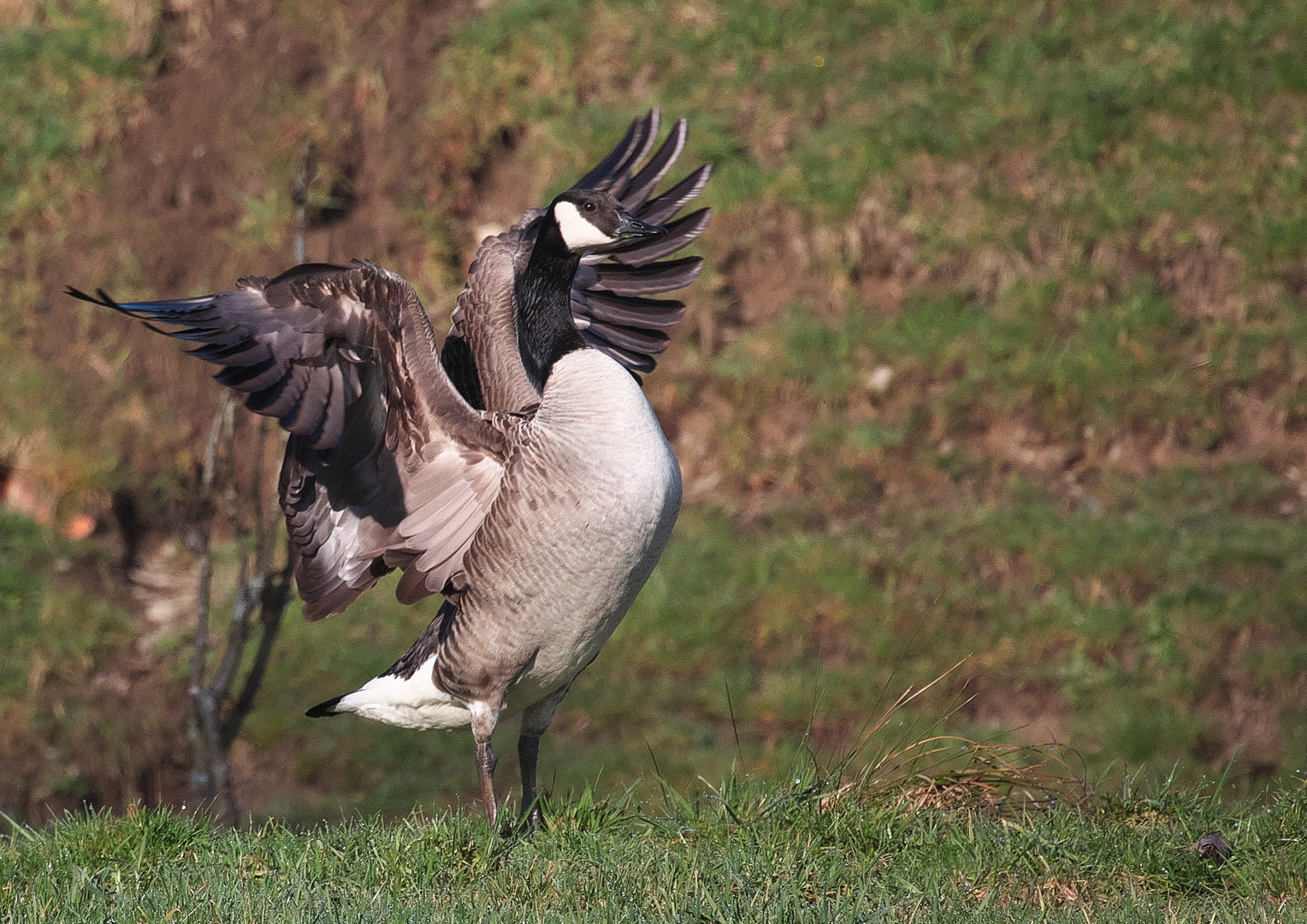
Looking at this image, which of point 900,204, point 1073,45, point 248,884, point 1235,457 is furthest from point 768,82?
point 248,884

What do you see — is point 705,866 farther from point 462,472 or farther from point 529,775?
point 462,472

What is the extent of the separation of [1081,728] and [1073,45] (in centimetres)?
592

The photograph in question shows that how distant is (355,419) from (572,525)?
91 cm

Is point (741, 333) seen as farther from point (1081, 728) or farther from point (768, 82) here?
point (1081, 728)

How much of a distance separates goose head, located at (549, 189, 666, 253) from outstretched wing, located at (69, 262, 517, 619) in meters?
0.71

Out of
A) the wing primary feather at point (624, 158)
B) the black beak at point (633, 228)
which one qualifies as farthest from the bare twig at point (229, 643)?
the black beak at point (633, 228)

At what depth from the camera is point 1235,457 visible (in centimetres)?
937

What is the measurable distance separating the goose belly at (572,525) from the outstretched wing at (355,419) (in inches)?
7.7

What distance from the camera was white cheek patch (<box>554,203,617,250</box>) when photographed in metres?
5.08

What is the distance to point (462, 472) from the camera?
→ 505cm

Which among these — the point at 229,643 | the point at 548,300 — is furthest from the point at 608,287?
the point at 229,643

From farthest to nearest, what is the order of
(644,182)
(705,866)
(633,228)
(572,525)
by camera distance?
(644,182) → (633,228) → (572,525) → (705,866)

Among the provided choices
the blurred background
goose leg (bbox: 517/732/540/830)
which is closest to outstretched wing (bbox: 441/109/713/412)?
goose leg (bbox: 517/732/540/830)

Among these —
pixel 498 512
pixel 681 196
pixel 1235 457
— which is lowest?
pixel 1235 457
